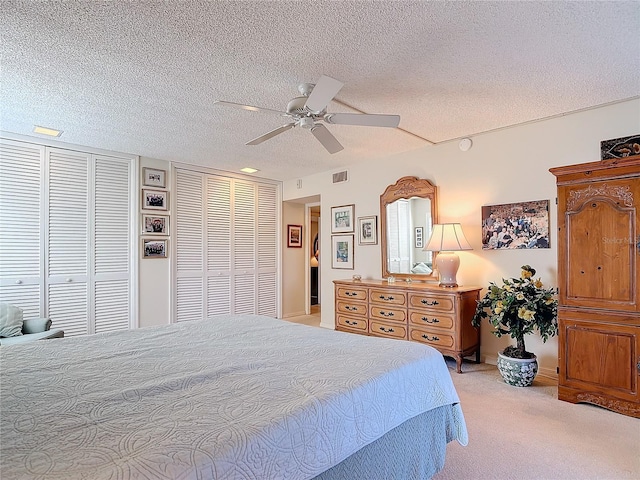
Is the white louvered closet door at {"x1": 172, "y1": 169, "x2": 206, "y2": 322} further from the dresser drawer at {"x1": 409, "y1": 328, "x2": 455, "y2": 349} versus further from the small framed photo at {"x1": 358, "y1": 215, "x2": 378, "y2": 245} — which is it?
the dresser drawer at {"x1": 409, "y1": 328, "x2": 455, "y2": 349}

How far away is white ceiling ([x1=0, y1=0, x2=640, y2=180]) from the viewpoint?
1.88 meters

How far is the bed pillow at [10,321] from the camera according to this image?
3.35 m

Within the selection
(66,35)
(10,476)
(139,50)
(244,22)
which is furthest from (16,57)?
(10,476)

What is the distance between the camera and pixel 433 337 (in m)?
3.70

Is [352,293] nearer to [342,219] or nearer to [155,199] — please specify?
[342,219]

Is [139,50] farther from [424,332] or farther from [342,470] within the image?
[424,332]

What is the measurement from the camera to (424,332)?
3.78 meters

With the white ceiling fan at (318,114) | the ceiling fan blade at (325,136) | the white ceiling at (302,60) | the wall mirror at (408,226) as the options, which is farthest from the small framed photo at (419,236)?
the white ceiling fan at (318,114)

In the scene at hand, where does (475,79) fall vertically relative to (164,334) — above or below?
above

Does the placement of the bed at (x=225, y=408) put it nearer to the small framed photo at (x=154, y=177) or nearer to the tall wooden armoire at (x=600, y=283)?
the tall wooden armoire at (x=600, y=283)

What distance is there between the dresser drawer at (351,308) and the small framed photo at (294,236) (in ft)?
7.36

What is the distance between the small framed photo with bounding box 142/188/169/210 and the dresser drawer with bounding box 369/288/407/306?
3090 millimetres

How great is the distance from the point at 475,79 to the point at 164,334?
2.81m

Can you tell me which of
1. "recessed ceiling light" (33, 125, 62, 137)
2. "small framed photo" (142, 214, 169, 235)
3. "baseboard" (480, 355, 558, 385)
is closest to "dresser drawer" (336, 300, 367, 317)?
"baseboard" (480, 355, 558, 385)
